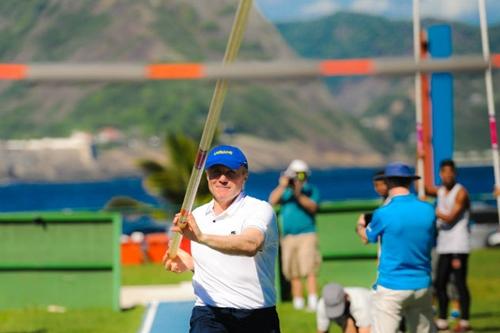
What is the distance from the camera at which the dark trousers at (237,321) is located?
7.81m

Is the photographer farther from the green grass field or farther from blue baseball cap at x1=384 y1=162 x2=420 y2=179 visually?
blue baseball cap at x1=384 y1=162 x2=420 y2=179

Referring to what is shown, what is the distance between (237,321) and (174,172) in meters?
30.6

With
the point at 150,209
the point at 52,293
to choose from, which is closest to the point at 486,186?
the point at 150,209

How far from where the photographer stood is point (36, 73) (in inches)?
287

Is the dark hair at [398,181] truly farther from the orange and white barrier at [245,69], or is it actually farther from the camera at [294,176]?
the camera at [294,176]

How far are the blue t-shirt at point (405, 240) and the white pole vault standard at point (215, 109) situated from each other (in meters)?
2.42

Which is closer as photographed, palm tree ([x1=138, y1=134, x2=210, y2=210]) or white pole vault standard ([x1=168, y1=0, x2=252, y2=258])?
white pole vault standard ([x1=168, y1=0, x2=252, y2=258])

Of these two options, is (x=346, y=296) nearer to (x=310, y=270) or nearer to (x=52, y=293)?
(x=310, y=270)

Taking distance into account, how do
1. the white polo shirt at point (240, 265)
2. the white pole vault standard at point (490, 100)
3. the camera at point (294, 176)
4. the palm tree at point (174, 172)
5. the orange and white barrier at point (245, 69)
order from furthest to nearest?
the palm tree at point (174, 172) < the camera at point (294, 176) < the white pole vault standard at point (490, 100) < the white polo shirt at point (240, 265) < the orange and white barrier at point (245, 69)

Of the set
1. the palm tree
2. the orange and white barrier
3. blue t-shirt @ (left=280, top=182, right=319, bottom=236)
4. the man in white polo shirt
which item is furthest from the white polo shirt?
the palm tree

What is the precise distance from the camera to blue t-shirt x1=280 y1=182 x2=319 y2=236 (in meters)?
15.2

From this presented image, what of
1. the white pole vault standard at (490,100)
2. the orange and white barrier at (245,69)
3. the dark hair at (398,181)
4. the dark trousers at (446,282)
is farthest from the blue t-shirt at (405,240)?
the white pole vault standard at (490,100)

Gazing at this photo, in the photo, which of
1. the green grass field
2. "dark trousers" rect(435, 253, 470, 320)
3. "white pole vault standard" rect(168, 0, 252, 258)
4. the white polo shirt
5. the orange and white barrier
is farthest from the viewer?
the green grass field

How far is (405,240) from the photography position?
9891 millimetres
